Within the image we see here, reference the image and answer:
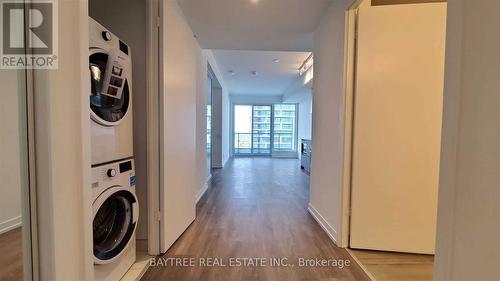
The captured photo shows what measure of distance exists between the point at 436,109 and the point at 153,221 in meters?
2.58

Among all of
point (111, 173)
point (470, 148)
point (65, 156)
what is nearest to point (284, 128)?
point (111, 173)

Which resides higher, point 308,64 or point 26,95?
point 308,64

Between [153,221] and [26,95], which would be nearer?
[26,95]

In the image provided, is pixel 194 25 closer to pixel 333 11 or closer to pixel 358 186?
pixel 333 11

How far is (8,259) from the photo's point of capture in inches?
37.5

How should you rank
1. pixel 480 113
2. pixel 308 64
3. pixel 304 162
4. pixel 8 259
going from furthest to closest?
pixel 304 162 < pixel 308 64 < pixel 8 259 < pixel 480 113

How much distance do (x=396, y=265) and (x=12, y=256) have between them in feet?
8.00

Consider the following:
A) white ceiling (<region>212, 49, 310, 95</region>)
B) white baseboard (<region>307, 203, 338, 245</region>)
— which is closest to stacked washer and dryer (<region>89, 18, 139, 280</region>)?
white baseboard (<region>307, 203, 338, 245</region>)

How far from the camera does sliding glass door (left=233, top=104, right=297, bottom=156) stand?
1053 centimetres

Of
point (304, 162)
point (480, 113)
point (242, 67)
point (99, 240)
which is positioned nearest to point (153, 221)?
point (99, 240)

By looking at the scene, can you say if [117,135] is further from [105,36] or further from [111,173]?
[105,36]

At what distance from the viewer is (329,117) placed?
2.52 meters

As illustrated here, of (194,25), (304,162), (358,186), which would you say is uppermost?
(194,25)

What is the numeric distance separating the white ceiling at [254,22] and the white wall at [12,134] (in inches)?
Answer: 73.9
